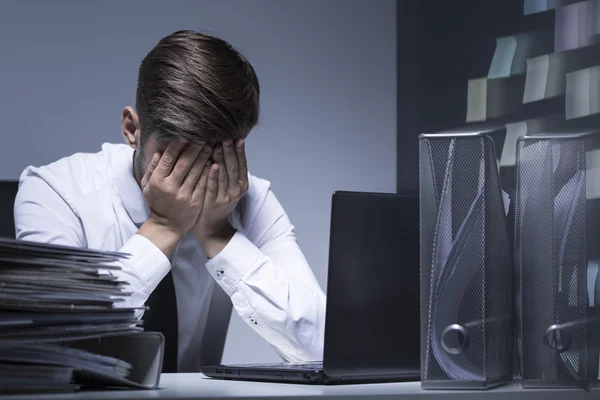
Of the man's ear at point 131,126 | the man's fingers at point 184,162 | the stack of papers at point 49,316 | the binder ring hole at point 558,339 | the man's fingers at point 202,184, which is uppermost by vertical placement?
the man's ear at point 131,126

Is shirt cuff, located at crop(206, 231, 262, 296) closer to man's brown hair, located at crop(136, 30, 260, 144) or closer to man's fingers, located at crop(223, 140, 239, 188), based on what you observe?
man's fingers, located at crop(223, 140, 239, 188)

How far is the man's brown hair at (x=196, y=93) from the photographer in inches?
53.6

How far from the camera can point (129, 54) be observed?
2.43 metres

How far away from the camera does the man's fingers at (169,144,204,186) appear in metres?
1.42

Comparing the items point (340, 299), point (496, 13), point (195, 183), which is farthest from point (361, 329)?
point (496, 13)

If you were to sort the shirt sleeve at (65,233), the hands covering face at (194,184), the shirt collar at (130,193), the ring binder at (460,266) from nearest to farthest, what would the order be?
1. the ring binder at (460,266)
2. the shirt sleeve at (65,233)
3. the hands covering face at (194,184)
4. the shirt collar at (130,193)

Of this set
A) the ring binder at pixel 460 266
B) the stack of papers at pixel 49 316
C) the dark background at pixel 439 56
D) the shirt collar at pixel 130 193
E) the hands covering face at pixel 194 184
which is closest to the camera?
the stack of papers at pixel 49 316

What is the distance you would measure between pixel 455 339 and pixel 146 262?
738 mm

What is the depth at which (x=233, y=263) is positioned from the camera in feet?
4.82

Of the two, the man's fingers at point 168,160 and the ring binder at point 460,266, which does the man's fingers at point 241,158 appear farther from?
the ring binder at point 460,266

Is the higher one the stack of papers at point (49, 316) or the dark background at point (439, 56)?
the dark background at point (439, 56)

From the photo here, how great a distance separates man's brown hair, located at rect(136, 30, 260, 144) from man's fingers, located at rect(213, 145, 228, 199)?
0.04m

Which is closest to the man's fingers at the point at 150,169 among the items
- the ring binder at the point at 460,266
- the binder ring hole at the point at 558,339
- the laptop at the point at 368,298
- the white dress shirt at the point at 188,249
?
the white dress shirt at the point at 188,249

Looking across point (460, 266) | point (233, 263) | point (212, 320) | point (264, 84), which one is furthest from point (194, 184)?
point (264, 84)
